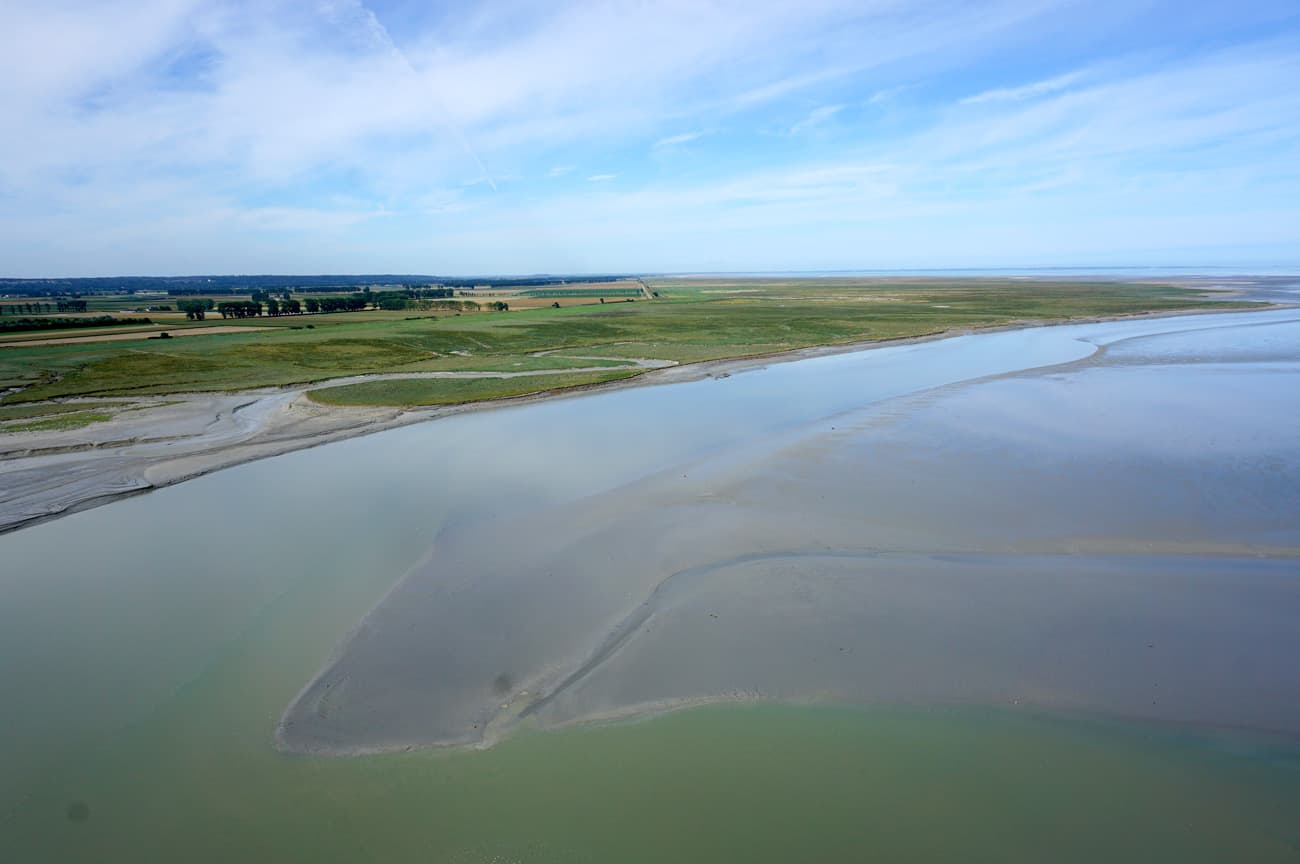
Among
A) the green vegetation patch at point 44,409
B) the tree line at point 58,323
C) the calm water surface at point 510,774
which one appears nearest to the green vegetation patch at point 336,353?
the green vegetation patch at point 44,409

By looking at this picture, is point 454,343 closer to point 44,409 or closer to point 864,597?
point 44,409

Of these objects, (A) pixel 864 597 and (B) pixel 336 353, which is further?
(B) pixel 336 353

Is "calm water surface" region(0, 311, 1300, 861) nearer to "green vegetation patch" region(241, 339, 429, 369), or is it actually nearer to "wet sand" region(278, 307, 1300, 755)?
"wet sand" region(278, 307, 1300, 755)

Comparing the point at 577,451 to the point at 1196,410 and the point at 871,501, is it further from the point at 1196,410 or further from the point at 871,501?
the point at 1196,410

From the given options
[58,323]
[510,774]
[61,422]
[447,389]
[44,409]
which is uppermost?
[58,323]

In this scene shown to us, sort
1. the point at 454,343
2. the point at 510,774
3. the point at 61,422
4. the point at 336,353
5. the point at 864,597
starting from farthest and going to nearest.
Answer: the point at 454,343 → the point at 336,353 → the point at 61,422 → the point at 864,597 → the point at 510,774

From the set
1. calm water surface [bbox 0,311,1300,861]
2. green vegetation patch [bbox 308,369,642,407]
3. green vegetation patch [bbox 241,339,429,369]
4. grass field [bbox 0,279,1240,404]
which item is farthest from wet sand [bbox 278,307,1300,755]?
green vegetation patch [bbox 241,339,429,369]

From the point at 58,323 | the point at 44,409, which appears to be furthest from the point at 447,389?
the point at 58,323
